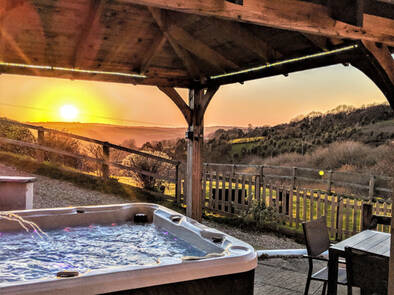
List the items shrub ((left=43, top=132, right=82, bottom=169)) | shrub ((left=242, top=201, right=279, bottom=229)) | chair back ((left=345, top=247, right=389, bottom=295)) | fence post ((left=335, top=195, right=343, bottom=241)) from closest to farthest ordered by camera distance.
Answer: chair back ((left=345, top=247, right=389, bottom=295))
fence post ((left=335, top=195, right=343, bottom=241))
shrub ((left=242, top=201, right=279, bottom=229))
shrub ((left=43, top=132, right=82, bottom=169))

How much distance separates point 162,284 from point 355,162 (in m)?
10.6

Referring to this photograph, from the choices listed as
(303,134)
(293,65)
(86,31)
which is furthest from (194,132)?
(303,134)

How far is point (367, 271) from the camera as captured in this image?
2420 millimetres

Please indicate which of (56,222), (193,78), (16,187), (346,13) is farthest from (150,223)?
(346,13)

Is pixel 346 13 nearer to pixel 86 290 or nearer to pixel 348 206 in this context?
pixel 86 290

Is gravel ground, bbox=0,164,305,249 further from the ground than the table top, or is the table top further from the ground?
the table top

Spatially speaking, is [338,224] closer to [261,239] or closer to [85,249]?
[261,239]

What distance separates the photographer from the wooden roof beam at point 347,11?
2.81 m

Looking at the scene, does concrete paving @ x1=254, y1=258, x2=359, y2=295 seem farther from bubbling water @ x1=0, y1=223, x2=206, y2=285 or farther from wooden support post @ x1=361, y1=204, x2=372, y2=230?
bubbling water @ x1=0, y1=223, x2=206, y2=285

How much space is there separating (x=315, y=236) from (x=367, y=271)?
0.60 metres

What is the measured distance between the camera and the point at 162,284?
7.30 ft

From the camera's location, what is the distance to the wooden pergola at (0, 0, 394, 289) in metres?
2.78

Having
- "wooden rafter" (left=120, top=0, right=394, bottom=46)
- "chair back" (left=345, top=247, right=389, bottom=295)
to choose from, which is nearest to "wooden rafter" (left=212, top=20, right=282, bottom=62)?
"wooden rafter" (left=120, top=0, right=394, bottom=46)

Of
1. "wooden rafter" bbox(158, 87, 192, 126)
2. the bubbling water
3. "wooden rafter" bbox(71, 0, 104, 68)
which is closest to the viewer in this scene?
the bubbling water
